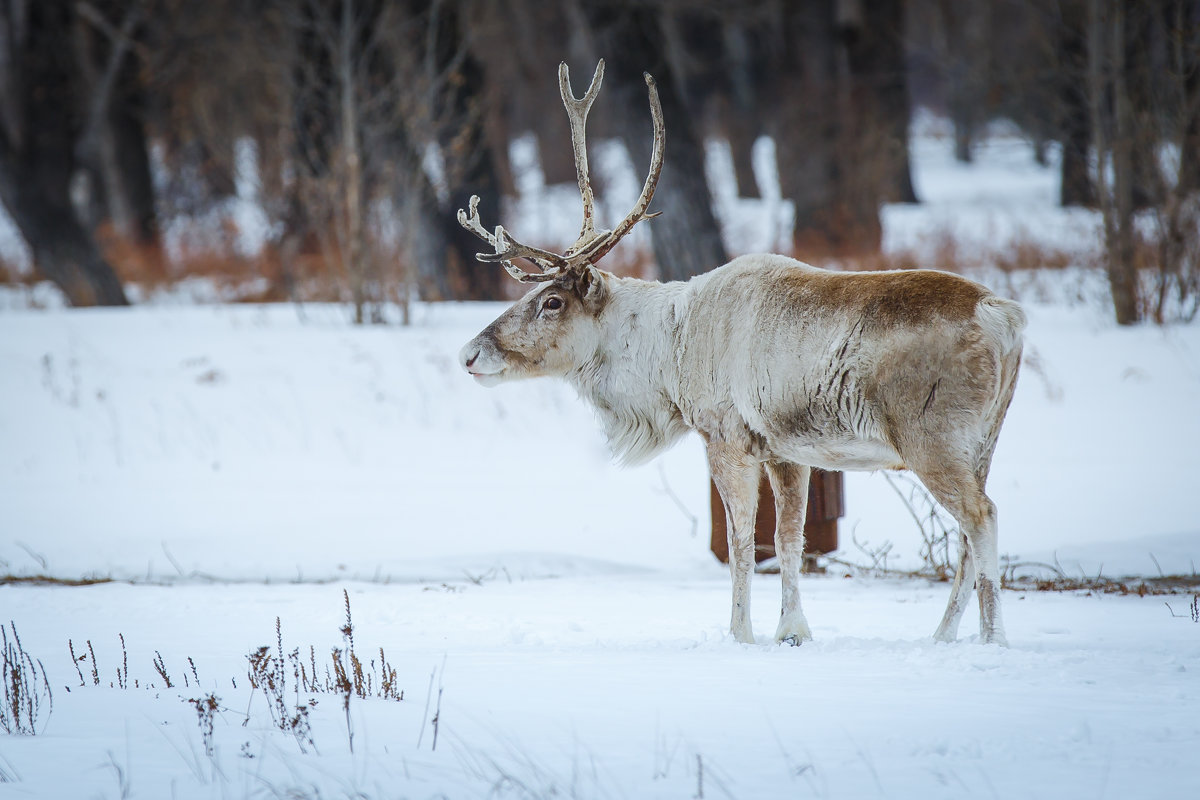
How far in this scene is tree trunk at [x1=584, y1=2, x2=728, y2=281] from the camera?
1196cm

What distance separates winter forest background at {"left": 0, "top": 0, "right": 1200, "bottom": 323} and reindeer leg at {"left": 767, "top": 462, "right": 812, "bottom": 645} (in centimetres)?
682

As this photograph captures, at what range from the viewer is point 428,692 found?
12.9ft

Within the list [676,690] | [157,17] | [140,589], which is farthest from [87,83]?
[676,690]

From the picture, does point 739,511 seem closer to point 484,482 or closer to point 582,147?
point 582,147

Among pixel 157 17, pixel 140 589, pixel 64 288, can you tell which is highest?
pixel 157 17

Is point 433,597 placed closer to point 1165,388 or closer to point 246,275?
point 1165,388

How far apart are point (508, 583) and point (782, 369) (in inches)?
106

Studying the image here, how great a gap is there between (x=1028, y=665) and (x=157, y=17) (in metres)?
21.3

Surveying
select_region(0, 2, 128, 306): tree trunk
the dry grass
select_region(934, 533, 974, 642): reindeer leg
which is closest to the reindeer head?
select_region(934, 533, 974, 642): reindeer leg

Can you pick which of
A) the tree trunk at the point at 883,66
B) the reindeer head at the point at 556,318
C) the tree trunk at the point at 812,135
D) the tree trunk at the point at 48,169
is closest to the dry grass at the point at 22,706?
the reindeer head at the point at 556,318

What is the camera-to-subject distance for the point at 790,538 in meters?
5.04

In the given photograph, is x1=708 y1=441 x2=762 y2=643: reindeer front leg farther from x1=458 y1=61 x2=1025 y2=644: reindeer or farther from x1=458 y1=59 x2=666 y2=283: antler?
x1=458 y1=59 x2=666 y2=283: antler

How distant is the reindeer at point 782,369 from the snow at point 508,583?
0.39 meters

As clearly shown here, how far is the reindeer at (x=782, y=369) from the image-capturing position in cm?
435
